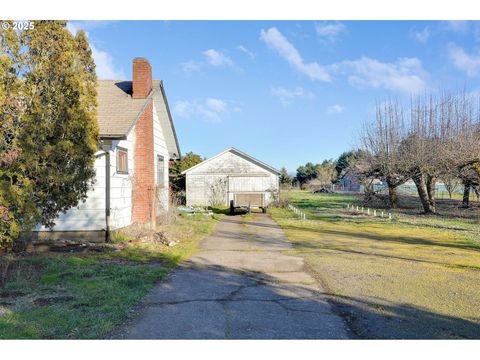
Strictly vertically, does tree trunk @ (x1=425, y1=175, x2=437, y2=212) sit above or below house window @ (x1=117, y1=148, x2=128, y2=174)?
below

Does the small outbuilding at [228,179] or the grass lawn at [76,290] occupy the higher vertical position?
the small outbuilding at [228,179]

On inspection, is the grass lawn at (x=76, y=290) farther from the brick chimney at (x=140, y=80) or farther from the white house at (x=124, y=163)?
the brick chimney at (x=140, y=80)

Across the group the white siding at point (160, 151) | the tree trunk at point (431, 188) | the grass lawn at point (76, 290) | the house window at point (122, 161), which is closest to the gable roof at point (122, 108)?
the white siding at point (160, 151)

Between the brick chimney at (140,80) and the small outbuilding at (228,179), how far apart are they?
1615 cm

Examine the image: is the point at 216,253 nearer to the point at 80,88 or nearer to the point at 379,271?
the point at 379,271

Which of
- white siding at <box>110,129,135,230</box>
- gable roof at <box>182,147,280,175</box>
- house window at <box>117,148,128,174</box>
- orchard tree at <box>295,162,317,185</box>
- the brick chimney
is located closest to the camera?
white siding at <box>110,129,135,230</box>

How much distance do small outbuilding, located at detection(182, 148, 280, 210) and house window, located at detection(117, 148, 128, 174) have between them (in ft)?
56.3

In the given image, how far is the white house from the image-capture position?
33.9 feet

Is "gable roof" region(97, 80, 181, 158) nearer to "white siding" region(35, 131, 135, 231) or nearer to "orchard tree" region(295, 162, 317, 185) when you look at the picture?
"white siding" region(35, 131, 135, 231)

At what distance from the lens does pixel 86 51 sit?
8.73m

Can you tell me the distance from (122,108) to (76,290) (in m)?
7.75

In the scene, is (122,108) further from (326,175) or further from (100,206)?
(326,175)

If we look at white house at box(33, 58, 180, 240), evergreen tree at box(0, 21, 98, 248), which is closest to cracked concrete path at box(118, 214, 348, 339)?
evergreen tree at box(0, 21, 98, 248)

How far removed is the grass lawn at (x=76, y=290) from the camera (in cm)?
425
